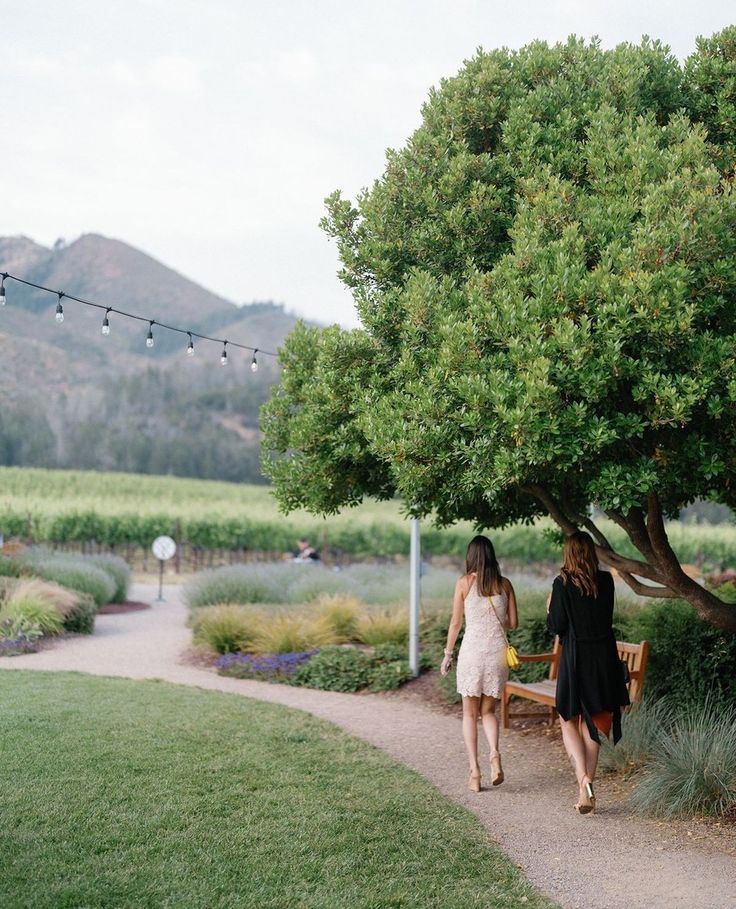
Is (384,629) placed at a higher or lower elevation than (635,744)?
lower

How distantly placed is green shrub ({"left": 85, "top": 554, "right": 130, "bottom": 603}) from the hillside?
60.9ft

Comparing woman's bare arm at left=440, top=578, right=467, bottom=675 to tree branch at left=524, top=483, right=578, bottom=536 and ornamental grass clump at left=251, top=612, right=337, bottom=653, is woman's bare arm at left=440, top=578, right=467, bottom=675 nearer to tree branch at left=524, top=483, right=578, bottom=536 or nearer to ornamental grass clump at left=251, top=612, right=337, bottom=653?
tree branch at left=524, top=483, right=578, bottom=536

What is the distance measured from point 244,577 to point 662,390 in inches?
485

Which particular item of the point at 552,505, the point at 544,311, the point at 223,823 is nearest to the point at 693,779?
the point at 552,505

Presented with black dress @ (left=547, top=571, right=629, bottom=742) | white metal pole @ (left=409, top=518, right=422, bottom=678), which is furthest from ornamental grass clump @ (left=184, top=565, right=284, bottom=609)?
black dress @ (left=547, top=571, right=629, bottom=742)

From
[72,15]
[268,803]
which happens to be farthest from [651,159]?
[72,15]

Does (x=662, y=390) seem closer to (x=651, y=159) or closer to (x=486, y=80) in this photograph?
(x=651, y=159)

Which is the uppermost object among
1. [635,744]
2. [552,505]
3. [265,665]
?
[552,505]

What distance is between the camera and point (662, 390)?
4.97 meters

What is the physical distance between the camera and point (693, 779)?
5992 millimetres

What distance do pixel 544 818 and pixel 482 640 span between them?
1.20 meters

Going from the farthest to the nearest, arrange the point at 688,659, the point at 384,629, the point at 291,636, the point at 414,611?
the point at 384,629, the point at 291,636, the point at 414,611, the point at 688,659

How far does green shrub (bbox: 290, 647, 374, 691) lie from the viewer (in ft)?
35.5

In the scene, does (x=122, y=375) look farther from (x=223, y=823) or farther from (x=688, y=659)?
(x=223, y=823)
